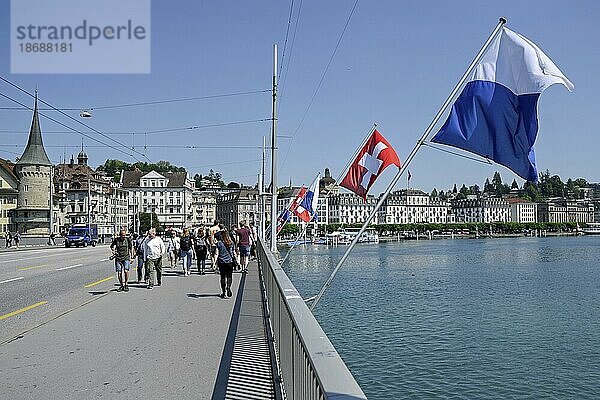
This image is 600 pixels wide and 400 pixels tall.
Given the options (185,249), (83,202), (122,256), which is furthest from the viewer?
(83,202)

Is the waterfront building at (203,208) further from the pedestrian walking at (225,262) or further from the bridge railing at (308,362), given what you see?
the bridge railing at (308,362)

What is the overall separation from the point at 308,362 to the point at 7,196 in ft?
414

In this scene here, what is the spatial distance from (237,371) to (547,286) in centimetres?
3821

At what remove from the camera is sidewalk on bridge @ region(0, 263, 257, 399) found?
8289 mm

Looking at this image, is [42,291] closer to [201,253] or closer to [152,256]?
[152,256]

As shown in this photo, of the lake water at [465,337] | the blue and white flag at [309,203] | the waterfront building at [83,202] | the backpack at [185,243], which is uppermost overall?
the waterfront building at [83,202]

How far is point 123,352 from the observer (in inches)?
412

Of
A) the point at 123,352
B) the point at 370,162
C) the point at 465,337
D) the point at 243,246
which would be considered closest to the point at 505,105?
the point at 123,352

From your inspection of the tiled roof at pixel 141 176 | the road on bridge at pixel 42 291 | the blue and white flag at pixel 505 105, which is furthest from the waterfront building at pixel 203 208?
the blue and white flag at pixel 505 105

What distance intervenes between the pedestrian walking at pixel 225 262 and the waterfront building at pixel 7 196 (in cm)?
11133

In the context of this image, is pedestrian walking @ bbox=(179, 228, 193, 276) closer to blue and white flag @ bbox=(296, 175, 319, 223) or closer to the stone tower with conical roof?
blue and white flag @ bbox=(296, 175, 319, 223)

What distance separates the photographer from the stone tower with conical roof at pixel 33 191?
116438 mm

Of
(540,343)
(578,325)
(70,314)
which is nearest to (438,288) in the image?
(578,325)

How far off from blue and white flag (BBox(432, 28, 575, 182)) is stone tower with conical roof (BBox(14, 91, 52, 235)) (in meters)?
114
